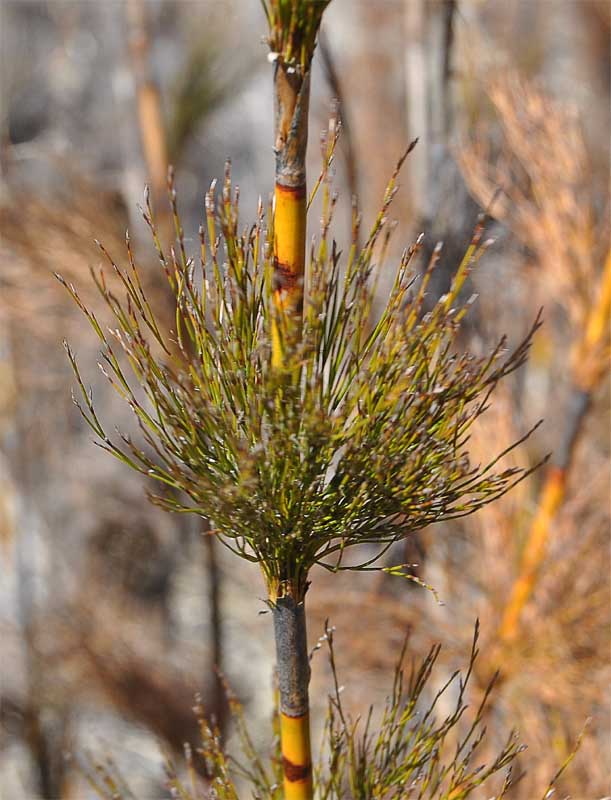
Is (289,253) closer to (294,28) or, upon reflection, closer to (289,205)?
(289,205)

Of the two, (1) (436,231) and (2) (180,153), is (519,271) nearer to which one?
(1) (436,231)

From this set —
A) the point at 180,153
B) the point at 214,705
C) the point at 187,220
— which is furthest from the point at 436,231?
the point at 187,220

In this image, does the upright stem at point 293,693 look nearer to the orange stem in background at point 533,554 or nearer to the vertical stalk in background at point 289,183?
the vertical stalk in background at point 289,183

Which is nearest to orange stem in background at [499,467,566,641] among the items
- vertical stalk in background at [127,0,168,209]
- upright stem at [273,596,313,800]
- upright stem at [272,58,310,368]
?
upright stem at [273,596,313,800]

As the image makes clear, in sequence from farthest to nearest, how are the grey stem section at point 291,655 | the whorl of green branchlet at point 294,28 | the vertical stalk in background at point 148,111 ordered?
the vertical stalk in background at point 148,111 → the grey stem section at point 291,655 → the whorl of green branchlet at point 294,28

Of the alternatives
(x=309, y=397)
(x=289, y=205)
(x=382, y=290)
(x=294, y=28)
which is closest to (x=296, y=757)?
(x=309, y=397)

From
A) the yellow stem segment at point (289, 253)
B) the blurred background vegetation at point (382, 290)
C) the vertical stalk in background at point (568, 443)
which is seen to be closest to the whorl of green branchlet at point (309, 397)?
the yellow stem segment at point (289, 253)

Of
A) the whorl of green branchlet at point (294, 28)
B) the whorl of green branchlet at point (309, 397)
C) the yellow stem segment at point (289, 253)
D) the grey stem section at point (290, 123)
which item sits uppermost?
the whorl of green branchlet at point (294, 28)
